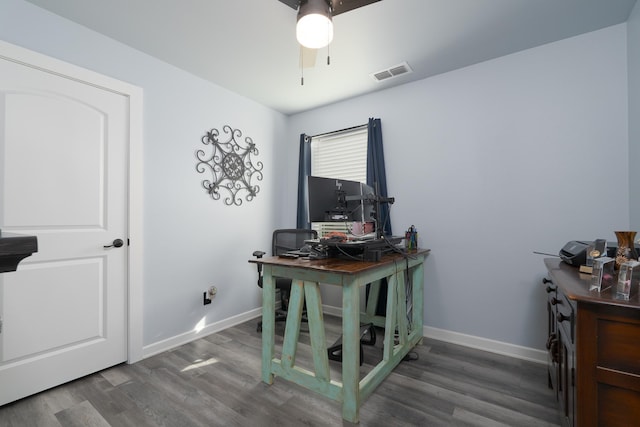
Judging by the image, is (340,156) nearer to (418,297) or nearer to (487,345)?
(418,297)

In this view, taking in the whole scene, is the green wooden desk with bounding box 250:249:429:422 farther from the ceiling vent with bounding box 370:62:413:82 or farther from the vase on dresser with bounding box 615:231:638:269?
the ceiling vent with bounding box 370:62:413:82

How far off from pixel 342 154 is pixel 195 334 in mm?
2571

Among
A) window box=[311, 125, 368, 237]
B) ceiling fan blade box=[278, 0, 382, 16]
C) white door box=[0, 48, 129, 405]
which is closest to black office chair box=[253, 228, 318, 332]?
window box=[311, 125, 368, 237]

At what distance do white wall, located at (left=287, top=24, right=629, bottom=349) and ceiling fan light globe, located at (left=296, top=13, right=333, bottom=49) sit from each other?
162 cm

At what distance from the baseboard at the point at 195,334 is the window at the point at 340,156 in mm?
1344

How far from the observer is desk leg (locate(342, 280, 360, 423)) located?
1.57 metres

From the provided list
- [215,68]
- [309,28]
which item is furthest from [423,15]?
[215,68]

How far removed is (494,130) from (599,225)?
108 centimetres

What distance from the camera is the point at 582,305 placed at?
101 centimetres

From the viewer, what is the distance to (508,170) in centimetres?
242

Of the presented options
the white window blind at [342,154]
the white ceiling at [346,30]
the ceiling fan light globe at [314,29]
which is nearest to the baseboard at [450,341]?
the white window blind at [342,154]

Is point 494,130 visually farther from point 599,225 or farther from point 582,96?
point 599,225

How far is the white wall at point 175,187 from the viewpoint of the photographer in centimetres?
201

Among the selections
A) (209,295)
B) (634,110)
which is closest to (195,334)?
(209,295)
